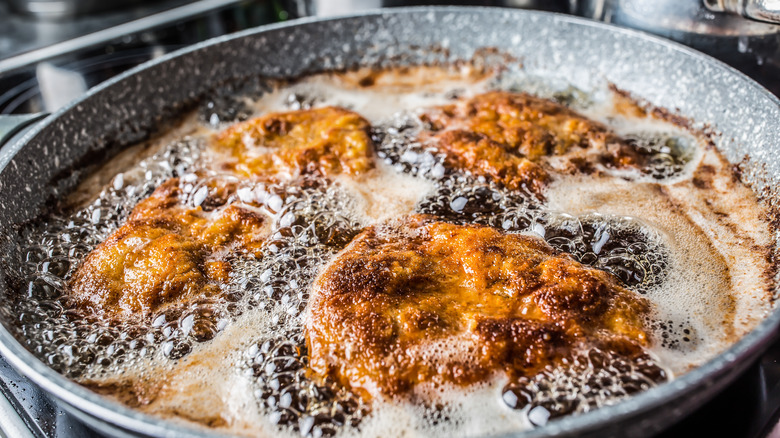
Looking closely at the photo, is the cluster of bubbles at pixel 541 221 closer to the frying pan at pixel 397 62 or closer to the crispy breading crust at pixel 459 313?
the crispy breading crust at pixel 459 313

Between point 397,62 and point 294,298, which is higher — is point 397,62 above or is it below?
above

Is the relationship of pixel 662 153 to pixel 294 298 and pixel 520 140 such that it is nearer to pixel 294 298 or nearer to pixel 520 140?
pixel 520 140

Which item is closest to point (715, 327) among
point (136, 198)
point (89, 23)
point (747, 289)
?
point (747, 289)

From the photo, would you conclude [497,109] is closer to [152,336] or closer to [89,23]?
[152,336]

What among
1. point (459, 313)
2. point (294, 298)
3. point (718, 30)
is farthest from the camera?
point (718, 30)

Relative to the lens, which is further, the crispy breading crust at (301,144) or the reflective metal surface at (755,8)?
the crispy breading crust at (301,144)

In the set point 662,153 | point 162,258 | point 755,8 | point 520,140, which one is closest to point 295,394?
point 162,258

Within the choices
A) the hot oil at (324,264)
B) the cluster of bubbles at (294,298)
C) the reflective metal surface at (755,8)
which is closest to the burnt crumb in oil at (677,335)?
the hot oil at (324,264)
